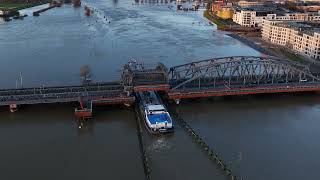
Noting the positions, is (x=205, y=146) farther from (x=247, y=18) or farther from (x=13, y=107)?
(x=247, y=18)

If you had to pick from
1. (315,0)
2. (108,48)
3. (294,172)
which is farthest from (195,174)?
(315,0)

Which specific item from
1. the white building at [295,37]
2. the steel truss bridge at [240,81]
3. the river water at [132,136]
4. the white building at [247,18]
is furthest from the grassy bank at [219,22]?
the steel truss bridge at [240,81]

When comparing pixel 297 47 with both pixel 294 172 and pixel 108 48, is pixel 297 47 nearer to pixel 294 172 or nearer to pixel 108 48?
pixel 108 48

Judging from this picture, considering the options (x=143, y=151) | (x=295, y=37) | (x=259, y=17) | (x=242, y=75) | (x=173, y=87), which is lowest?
(x=143, y=151)

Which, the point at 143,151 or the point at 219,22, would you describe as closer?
the point at 143,151

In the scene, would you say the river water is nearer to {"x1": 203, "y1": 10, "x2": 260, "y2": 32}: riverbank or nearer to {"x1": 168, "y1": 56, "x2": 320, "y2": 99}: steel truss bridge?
{"x1": 168, "y1": 56, "x2": 320, "y2": 99}: steel truss bridge

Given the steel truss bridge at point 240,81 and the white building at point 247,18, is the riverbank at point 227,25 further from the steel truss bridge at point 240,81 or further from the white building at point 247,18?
the steel truss bridge at point 240,81

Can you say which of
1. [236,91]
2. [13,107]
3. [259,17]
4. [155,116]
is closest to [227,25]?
[259,17]
